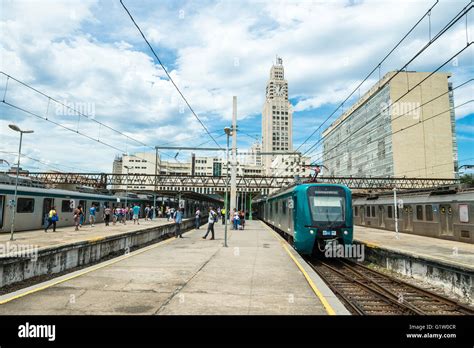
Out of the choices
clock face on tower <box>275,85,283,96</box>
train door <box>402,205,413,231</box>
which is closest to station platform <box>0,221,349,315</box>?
train door <box>402,205,413,231</box>

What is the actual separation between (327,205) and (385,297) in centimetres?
495

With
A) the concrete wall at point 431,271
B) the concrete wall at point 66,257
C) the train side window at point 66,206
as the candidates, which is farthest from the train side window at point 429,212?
the train side window at point 66,206

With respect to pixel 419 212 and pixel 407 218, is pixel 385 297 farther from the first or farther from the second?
pixel 407 218

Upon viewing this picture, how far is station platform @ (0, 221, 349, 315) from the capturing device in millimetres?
5727

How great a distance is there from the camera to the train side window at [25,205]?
18953mm

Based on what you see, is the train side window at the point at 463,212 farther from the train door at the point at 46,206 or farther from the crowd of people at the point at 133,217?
the train door at the point at 46,206

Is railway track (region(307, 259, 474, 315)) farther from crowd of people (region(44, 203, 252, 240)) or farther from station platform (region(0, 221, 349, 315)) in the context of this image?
crowd of people (region(44, 203, 252, 240))

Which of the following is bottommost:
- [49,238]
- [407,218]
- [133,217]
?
[49,238]

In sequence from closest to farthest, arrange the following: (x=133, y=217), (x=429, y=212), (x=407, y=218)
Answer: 1. (x=429, y=212)
2. (x=407, y=218)
3. (x=133, y=217)

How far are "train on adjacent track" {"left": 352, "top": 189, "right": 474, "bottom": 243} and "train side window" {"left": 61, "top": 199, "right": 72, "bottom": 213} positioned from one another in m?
23.6

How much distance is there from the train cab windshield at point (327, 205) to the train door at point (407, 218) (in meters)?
12.2

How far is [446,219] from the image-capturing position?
18141 mm

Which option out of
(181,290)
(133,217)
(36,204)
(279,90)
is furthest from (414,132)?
(279,90)
